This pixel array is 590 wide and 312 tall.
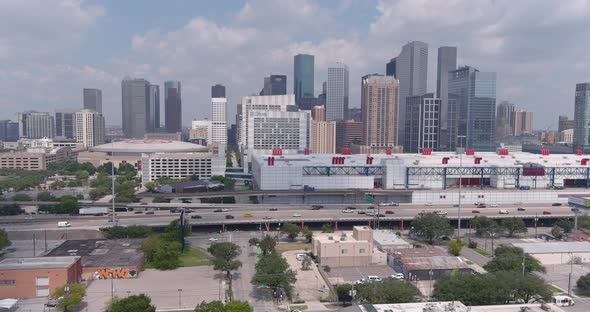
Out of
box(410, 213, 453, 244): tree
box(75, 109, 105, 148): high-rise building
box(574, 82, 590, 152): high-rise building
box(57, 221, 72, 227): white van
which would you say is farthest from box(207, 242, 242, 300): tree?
box(75, 109, 105, 148): high-rise building

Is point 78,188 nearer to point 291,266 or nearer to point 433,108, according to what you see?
point 291,266

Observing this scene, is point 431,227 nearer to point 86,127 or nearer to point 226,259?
point 226,259

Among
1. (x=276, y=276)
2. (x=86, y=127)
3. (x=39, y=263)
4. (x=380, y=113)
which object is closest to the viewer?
(x=276, y=276)

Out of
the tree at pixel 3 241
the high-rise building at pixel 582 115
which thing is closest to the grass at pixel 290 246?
the tree at pixel 3 241

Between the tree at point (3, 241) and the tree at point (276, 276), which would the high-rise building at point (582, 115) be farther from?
the tree at point (3, 241)

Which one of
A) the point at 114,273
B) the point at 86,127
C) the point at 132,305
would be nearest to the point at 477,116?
the point at 86,127

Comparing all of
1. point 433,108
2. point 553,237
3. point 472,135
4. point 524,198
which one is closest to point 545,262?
point 553,237
